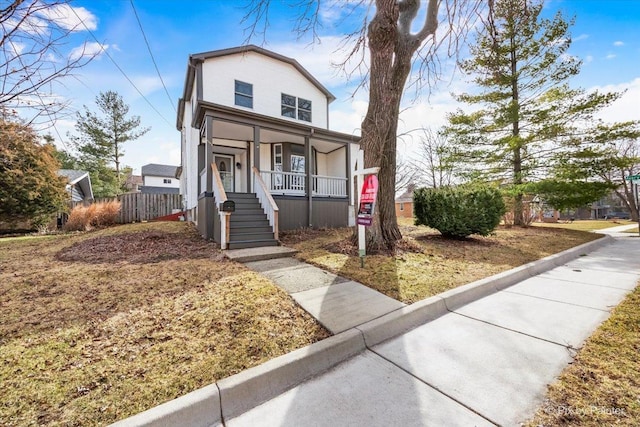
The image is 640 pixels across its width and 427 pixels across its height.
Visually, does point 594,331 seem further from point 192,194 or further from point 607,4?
point 192,194

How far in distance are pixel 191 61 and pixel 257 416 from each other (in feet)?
39.5

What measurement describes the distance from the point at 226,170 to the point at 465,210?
379 inches

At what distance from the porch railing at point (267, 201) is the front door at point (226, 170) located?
11.6 feet

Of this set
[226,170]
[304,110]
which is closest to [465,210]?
[304,110]

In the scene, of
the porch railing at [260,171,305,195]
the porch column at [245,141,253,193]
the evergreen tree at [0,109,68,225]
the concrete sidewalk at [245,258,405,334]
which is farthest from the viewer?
the porch column at [245,141,253,193]

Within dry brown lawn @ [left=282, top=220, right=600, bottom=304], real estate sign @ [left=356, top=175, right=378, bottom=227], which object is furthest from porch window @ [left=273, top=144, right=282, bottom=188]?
real estate sign @ [left=356, top=175, right=378, bottom=227]

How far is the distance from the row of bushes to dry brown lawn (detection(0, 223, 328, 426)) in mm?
8723

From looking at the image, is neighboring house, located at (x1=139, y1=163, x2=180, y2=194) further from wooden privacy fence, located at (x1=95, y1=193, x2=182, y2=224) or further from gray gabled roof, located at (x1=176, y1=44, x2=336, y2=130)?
gray gabled roof, located at (x1=176, y1=44, x2=336, y2=130)

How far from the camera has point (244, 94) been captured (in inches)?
446

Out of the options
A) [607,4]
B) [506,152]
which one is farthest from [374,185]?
[506,152]

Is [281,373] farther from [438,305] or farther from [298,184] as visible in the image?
[298,184]

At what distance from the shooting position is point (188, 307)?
2.98 m

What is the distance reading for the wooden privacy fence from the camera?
1389 cm

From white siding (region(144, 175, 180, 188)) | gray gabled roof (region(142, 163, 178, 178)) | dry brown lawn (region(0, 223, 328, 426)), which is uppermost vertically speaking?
gray gabled roof (region(142, 163, 178, 178))
